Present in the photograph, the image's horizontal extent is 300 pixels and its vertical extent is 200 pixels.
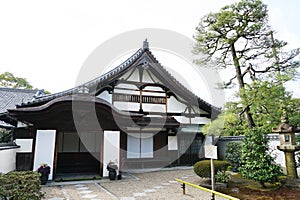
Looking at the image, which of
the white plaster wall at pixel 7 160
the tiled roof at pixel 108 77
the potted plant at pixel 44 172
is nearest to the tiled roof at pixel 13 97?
the tiled roof at pixel 108 77

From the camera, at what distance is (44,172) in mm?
6965

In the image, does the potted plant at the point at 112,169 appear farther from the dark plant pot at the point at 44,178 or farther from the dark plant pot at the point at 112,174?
the dark plant pot at the point at 44,178

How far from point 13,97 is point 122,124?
29.5 feet

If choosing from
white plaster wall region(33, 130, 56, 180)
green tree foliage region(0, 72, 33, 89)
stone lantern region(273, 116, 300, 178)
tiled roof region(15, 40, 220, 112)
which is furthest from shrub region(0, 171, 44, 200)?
green tree foliage region(0, 72, 33, 89)

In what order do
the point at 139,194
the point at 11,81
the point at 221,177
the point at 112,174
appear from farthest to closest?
the point at 11,81, the point at 112,174, the point at 221,177, the point at 139,194

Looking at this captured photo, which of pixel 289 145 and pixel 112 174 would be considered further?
pixel 112 174

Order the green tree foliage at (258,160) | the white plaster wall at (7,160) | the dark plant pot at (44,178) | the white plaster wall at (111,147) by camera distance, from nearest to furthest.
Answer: the green tree foliage at (258,160) → the white plaster wall at (7,160) → the dark plant pot at (44,178) → the white plaster wall at (111,147)

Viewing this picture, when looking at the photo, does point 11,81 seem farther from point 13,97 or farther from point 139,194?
point 139,194

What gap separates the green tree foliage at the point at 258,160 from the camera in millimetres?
6180

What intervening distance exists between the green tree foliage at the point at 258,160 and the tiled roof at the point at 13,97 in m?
11.5

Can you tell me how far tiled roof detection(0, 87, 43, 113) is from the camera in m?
11.8

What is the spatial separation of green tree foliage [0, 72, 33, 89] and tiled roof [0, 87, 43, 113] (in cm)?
1224

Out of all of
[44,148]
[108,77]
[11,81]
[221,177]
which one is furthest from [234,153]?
[11,81]

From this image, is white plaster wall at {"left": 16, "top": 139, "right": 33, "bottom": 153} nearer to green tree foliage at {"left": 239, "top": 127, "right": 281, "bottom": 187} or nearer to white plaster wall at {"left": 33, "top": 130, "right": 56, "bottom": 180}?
white plaster wall at {"left": 33, "top": 130, "right": 56, "bottom": 180}
